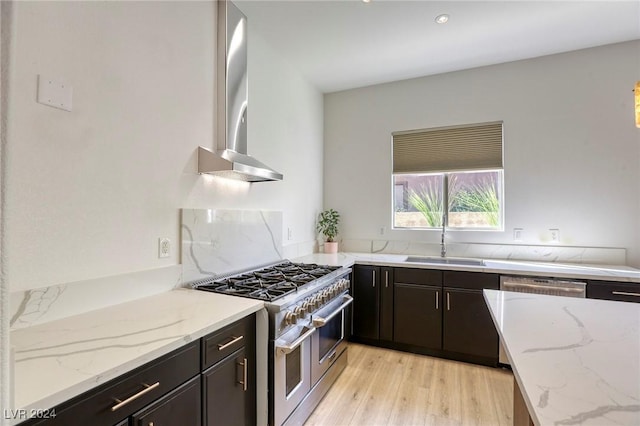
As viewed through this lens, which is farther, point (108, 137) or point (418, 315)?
point (418, 315)

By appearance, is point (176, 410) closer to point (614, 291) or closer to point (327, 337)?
point (327, 337)

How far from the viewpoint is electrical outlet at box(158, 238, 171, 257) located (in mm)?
1676

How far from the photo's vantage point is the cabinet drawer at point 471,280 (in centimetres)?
256

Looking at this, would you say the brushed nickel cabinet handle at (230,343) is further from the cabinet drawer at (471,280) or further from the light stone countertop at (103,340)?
the cabinet drawer at (471,280)

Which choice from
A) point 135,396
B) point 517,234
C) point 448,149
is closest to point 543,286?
point 517,234

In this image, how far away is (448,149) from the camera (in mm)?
3301

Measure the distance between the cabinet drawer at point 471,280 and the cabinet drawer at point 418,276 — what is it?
3.0 inches

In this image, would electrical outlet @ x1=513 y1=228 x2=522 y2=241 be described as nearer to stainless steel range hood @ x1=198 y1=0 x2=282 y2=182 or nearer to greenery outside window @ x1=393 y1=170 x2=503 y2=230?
greenery outside window @ x1=393 y1=170 x2=503 y2=230

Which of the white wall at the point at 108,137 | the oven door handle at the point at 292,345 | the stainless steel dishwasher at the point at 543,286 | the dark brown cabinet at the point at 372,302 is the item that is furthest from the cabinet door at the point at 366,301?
the white wall at the point at 108,137

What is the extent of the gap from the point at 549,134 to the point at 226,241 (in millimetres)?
3146

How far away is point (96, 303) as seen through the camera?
1355 millimetres

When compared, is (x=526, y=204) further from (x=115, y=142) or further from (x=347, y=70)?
(x=115, y=142)

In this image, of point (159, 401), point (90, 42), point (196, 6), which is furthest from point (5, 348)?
point (196, 6)

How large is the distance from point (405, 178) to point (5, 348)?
3496mm
